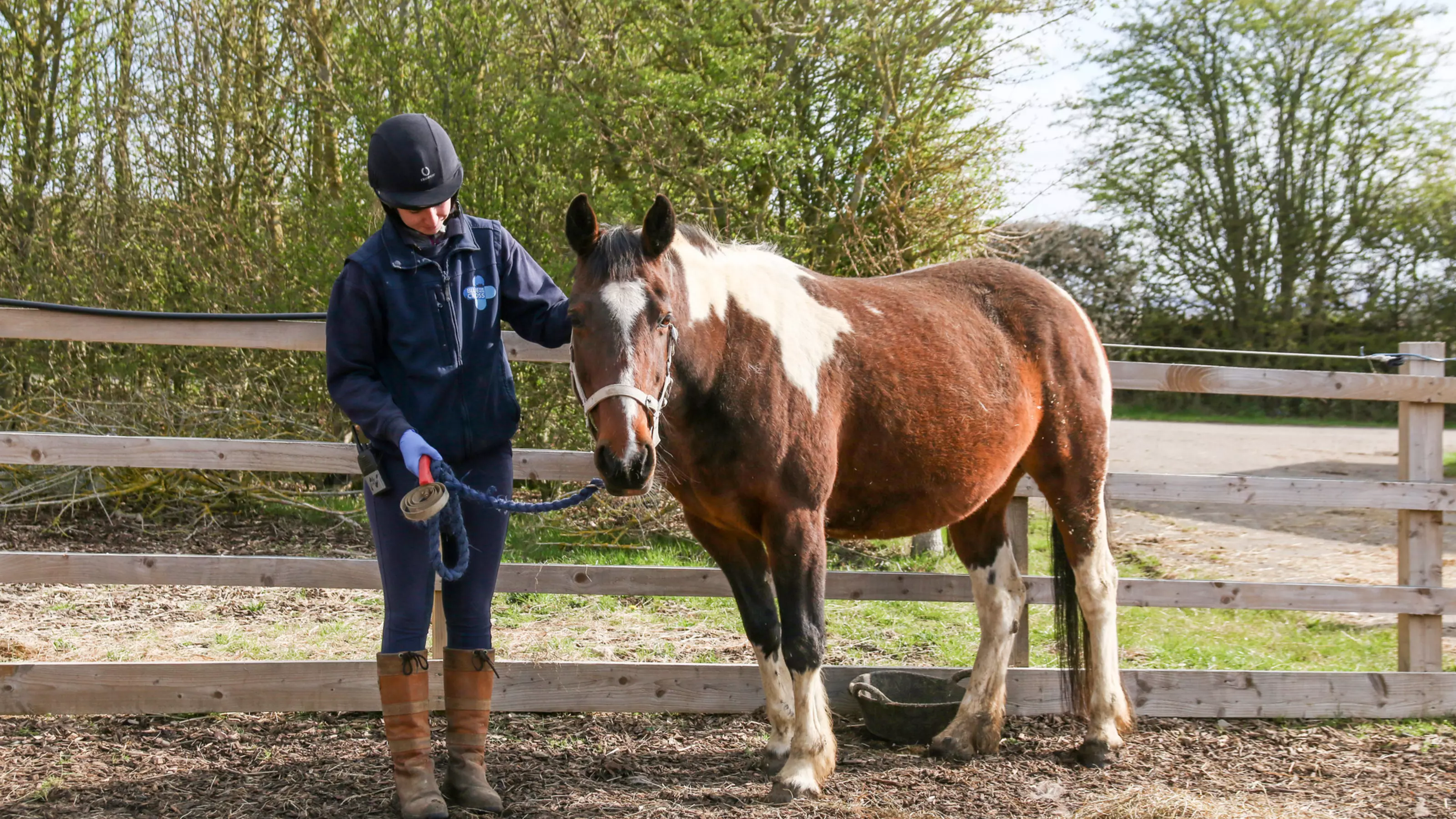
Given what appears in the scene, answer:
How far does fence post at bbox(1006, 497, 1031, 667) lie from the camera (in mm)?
3924

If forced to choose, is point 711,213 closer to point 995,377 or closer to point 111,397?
point 995,377

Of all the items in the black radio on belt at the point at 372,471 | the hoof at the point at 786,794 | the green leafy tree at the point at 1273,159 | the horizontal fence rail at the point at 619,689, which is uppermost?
the green leafy tree at the point at 1273,159

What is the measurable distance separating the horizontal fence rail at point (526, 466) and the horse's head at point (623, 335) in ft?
3.20

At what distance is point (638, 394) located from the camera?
8.29 feet

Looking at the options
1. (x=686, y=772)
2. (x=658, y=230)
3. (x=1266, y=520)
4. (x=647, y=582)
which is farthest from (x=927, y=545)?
(x=658, y=230)

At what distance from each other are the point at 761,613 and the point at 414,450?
1267 mm

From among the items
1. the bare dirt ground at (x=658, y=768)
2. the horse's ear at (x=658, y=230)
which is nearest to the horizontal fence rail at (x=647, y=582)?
the bare dirt ground at (x=658, y=768)

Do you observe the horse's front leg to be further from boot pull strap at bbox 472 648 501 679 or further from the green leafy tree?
the green leafy tree

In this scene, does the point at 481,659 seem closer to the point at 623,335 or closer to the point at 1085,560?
the point at 623,335

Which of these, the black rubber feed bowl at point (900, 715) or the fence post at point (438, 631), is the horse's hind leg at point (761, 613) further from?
the fence post at point (438, 631)

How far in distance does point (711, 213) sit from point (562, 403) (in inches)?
60.9

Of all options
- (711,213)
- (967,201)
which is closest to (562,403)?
(711,213)

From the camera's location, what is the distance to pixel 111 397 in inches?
295

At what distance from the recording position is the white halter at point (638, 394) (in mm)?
2510
